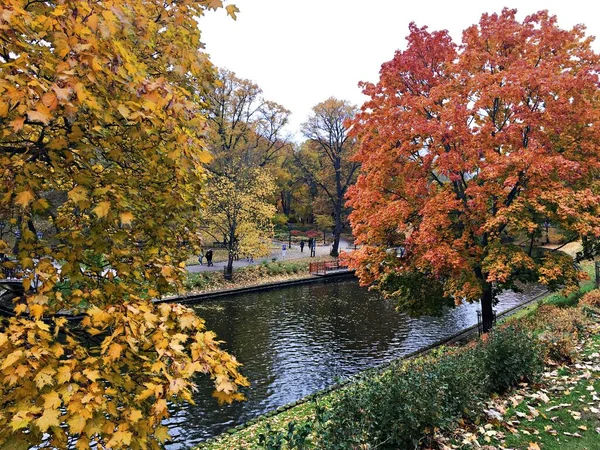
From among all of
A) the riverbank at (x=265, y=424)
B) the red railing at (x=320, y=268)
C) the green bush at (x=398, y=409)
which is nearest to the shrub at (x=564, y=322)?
the green bush at (x=398, y=409)

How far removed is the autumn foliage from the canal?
7.37m

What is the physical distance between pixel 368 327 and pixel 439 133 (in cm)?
1087

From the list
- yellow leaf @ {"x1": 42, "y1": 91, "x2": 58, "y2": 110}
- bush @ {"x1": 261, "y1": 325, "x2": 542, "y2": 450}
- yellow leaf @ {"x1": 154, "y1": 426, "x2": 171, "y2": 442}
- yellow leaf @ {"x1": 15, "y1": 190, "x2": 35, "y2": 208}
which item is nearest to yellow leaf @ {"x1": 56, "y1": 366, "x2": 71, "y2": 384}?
yellow leaf @ {"x1": 154, "y1": 426, "x2": 171, "y2": 442}

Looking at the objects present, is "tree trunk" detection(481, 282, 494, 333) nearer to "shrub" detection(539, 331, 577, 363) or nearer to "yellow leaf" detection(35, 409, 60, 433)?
"shrub" detection(539, 331, 577, 363)

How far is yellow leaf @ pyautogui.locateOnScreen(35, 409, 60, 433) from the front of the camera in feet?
7.49

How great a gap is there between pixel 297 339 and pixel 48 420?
49.8 feet

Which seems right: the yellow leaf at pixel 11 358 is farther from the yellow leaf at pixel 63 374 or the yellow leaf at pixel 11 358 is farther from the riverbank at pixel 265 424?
the riverbank at pixel 265 424

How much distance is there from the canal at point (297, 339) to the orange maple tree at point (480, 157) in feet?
12.9

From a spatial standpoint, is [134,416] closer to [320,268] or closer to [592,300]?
[592,300]

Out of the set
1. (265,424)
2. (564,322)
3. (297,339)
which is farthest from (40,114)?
(297,339)

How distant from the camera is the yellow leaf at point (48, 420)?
2283mm

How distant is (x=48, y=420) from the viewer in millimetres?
2307

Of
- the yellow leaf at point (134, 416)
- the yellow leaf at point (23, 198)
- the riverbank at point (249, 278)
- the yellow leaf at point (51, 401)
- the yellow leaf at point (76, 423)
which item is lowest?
the riverbank at point (249, 278)

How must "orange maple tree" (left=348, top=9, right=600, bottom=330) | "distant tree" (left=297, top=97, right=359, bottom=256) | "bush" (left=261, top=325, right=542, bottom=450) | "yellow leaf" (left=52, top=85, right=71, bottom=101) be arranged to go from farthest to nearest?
"distant tree" (left=297, top=97, right=359, bottom=256)
"orange maple tree" (left=348, top=9, right=600, bottom=330)
"bush" (left=261, top=325, right=542, bottom=450)
"yellow leaf" (left=52, top=85, right=71, bottom=101)
